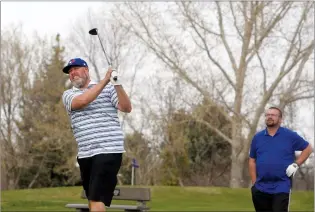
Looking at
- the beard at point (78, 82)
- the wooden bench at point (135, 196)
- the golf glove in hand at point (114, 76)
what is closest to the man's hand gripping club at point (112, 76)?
the golf glove in hand at point (114, 76)

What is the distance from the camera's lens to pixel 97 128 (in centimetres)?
548

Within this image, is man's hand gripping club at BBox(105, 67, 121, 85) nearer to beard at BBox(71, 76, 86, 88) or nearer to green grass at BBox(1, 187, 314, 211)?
beard at BBox(71, 76, 86, 88)

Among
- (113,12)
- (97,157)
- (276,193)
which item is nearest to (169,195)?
(113,12)

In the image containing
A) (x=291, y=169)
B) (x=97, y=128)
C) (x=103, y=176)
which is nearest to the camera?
(x=103, y=176)

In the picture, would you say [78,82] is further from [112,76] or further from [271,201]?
[271,201]

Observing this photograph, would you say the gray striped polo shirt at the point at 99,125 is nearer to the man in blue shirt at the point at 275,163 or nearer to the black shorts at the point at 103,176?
the black shorts at the point at 103,176

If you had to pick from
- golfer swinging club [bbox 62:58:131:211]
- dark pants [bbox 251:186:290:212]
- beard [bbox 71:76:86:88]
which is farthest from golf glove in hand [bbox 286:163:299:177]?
beard [bbox 71:76:86:88]

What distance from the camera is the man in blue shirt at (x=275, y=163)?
7.09 metres

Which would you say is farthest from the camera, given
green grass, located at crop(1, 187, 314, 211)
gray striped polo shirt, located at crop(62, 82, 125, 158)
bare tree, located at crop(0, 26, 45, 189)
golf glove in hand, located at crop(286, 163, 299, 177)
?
bare tree, located at crop(0, 26, 45, 189)

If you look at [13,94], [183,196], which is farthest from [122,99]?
[13,94]

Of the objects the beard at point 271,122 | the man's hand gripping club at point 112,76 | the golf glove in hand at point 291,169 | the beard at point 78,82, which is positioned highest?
the man's hand gripping club at point 112,76

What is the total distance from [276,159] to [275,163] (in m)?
0.05

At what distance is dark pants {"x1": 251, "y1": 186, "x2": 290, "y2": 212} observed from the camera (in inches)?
277

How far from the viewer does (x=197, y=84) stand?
33.1m
